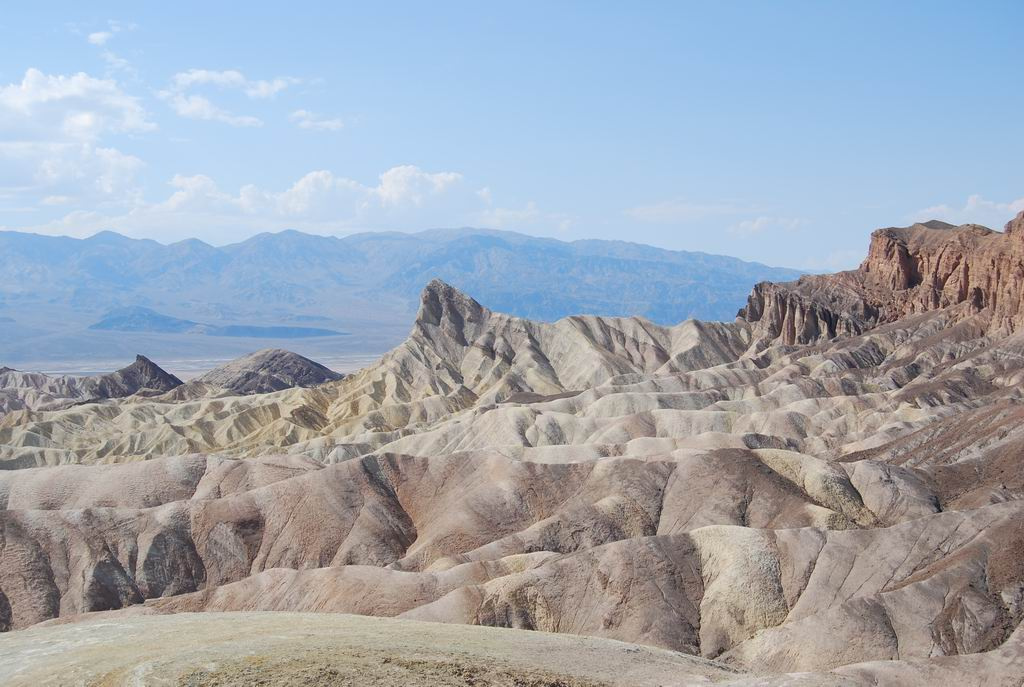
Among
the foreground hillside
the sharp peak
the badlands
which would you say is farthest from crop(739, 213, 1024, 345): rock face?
the foreground hillside

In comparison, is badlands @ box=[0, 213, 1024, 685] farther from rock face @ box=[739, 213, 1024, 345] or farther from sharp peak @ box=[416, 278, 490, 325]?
sharp peak @ box=[416, 278, 490, 325]

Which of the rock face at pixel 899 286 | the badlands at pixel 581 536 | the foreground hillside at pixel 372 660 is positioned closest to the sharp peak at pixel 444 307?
the badlands at pixel 581 536

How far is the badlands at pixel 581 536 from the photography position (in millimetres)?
47594

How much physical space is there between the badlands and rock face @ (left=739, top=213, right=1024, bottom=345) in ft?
4.16

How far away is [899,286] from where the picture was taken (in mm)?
170000

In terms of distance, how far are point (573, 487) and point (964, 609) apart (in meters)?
33.0

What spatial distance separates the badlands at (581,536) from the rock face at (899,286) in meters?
1.27

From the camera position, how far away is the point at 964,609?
2206 inches

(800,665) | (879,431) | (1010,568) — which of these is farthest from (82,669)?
(879,431)

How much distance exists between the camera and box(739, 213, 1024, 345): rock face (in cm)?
14175

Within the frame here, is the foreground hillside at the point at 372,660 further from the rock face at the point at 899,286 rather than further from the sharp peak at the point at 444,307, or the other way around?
the sharp peak at the point at 444,307

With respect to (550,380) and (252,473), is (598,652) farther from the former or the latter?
(550,380)

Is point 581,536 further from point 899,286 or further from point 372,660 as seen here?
point 899,286

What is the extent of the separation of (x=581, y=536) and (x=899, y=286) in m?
110
